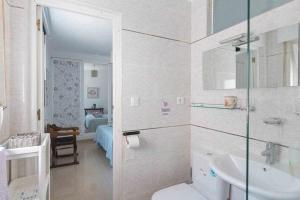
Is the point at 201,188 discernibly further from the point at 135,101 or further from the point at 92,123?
the point at 92,123

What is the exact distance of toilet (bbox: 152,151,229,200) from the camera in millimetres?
1433

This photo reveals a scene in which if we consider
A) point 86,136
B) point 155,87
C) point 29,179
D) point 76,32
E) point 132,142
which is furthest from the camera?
point 86,136

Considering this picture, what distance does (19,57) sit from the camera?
1.37m

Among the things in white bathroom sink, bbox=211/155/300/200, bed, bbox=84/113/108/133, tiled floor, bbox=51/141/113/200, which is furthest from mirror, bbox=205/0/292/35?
bed, bbox=84/113/108/133

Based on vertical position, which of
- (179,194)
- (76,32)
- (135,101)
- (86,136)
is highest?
(76,32)

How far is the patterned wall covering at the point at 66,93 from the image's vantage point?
474 cm

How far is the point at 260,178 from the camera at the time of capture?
3.99 feet

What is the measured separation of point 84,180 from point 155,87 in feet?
6.11

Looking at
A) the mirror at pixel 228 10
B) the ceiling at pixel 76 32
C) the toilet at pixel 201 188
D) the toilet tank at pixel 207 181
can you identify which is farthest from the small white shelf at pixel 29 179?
the mirror at pixel 228 10

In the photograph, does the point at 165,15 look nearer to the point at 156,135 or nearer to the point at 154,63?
the point at 154,63

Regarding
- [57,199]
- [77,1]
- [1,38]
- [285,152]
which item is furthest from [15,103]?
[285,152]

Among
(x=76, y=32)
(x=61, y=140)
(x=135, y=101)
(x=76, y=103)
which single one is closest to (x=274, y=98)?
(x=135, y=101)

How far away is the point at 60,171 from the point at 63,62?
3.05 m

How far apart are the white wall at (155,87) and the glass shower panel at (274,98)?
2.77 ft
